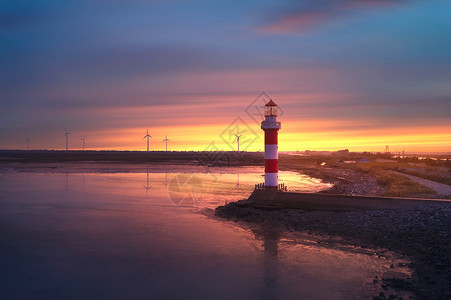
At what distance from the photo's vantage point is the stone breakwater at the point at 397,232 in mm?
9281

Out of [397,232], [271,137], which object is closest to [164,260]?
[397,232]

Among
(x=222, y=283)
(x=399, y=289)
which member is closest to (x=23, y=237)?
(x=222, y=283)

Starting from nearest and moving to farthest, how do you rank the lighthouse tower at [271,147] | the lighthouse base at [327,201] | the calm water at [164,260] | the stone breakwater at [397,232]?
the stone breakwater at [397,232]
the calm water at [164,260]
the lighthouse base at [327,201]
the lighthouse tower at [271,147]

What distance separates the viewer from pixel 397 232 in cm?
1359

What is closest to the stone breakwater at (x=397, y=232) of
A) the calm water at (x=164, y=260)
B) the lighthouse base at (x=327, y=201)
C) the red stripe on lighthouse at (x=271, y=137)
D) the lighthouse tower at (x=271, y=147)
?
the lighthouse base at (x=327, y=201)

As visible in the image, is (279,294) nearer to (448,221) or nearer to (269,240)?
(269,240)

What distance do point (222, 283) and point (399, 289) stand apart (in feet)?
15.4

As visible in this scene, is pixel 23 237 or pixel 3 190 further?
pixel 3 190

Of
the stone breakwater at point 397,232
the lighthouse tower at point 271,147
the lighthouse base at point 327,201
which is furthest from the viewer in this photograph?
the lighthouse tower at point 271,147

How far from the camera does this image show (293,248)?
12992 mm

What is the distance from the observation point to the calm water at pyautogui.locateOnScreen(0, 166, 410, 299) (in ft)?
31.4

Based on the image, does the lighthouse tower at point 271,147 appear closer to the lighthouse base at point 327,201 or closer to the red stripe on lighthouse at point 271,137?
the red stripe on lighthouse at point 271,137

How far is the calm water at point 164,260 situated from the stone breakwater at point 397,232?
0.99 m

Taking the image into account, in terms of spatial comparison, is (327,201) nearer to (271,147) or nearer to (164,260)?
(271,147)
